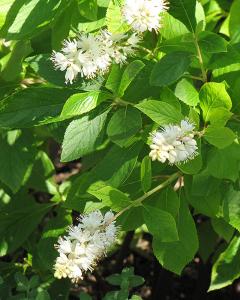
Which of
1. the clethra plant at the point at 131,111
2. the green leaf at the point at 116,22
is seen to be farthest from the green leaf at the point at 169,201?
the green leaf at the point at 116,22

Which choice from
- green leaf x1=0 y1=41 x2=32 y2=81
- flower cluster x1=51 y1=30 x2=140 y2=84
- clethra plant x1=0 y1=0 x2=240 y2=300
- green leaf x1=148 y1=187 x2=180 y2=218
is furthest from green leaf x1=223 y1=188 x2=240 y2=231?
green leaf x1=0 y1=41 x2=32 y2=81

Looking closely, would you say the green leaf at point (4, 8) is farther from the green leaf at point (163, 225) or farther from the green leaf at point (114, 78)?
the green leaf at point (163, 225)

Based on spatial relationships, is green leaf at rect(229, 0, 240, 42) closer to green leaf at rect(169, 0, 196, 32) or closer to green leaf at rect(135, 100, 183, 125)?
green leaf at rect(169, 0, 196, 32)

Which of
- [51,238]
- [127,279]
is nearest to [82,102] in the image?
[127,279]

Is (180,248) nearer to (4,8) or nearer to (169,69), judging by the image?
(169,69)

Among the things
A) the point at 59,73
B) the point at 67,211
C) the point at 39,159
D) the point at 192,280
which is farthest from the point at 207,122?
the point at 192,280

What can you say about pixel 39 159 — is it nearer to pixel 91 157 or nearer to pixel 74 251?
pixel 91 157
